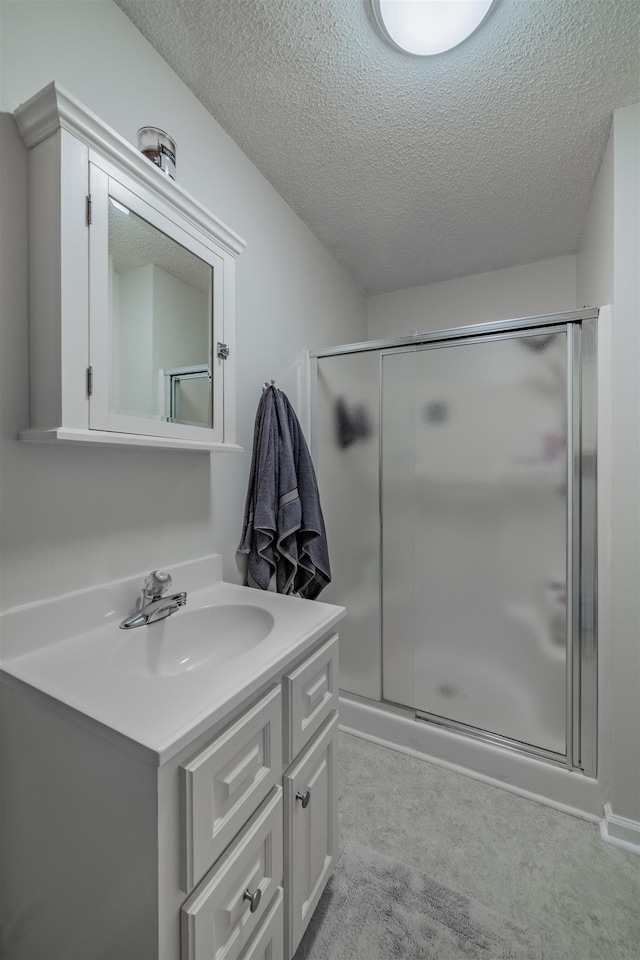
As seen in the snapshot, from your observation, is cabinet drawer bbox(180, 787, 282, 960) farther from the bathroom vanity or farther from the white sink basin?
the white sink basin

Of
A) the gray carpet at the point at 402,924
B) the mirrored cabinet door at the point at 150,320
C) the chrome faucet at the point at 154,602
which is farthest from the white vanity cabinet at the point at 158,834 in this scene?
the mirrored cabinet door at the point at 150,320

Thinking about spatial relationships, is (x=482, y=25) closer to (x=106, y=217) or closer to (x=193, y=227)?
(x=193, y=227)

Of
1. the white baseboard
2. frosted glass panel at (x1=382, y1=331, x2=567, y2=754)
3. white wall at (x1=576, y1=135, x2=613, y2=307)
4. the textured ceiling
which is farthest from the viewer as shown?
frosted glass panel at (x1=382, y1=331, x2=567, y2=754)

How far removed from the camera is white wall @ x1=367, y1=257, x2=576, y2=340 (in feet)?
7.47

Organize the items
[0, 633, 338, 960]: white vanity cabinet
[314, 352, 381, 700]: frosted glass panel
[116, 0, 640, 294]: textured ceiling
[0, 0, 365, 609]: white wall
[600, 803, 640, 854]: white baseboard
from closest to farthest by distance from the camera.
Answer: [0, 633, 338, 960]: white vanity cabinet
[0, 0, 365, 609]: white wall
[116, 0, 640, 294]: textured ceiling
[600, 803, 640, 854]: white baseboard
[314, 352, 381, 700]: frosted glass panel

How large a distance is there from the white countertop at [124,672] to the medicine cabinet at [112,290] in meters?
0.42

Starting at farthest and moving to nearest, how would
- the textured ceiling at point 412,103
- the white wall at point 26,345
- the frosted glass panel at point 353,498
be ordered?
the frosted glass panel at point 353,498
the textured ceiling at point 412,103
the white wall at point 26,345

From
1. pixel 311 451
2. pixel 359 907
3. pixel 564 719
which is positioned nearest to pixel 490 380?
pixel 311 451

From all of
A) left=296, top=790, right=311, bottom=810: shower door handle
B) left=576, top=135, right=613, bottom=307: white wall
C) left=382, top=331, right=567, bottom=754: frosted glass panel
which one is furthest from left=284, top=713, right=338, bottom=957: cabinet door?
left=576, top=135, right=613, bottom=307: white wall

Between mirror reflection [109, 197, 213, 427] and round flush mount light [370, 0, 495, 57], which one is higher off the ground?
round flush mount light [370, 0, 495, 57]

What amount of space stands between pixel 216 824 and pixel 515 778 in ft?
4.60

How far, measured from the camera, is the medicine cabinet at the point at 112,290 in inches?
32.0

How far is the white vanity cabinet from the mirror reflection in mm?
675

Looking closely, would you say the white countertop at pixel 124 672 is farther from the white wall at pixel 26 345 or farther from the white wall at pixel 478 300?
the white wall at pixel 478 300
